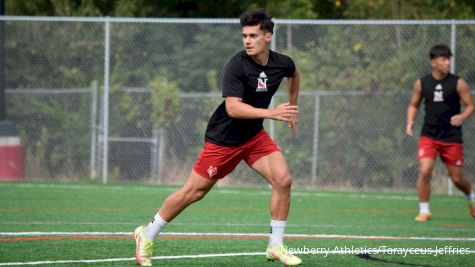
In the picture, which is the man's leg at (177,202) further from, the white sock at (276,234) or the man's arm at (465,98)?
the man's arm at (465,98)

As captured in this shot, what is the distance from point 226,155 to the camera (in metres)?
8.37

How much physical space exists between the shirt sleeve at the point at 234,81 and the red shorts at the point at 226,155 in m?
0.49

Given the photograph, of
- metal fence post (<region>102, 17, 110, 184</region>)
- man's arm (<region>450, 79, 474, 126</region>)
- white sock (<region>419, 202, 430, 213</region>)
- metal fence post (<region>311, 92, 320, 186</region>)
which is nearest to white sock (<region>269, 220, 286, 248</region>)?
white sock (<region>419, 202, 430, 213</region>)

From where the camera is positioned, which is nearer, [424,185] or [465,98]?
[424,185]

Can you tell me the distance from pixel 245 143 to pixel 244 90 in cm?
48

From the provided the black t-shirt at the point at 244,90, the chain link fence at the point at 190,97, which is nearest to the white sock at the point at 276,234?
the black t-shirt at the point at 244,90

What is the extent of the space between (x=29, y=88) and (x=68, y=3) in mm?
4098

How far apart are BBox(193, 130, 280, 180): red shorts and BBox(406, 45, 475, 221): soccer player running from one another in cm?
477

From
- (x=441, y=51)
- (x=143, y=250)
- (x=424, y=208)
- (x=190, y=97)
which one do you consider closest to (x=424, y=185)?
(x=424, y=208)

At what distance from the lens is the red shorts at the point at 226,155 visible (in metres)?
8.32

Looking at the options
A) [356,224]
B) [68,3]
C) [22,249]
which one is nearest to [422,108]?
[356,224]

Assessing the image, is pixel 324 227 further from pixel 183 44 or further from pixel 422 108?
pixel 183 44

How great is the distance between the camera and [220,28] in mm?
18781

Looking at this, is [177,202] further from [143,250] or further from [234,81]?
[234,81]
